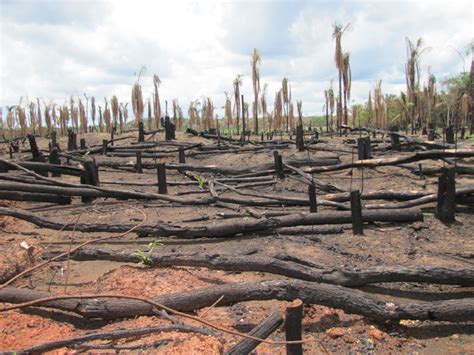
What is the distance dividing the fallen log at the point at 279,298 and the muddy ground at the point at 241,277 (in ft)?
0.44

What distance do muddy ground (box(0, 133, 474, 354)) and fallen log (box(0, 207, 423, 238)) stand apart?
13 cm

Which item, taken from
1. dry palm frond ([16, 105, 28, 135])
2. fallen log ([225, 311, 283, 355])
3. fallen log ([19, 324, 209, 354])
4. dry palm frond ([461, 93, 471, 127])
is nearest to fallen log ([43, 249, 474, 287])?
fallen log ([19, 324, 209, 354])

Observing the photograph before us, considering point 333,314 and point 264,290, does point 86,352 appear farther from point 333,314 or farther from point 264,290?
point 333,314

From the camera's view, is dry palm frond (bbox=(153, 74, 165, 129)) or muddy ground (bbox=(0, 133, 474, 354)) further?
dry palm frond (bbox=(153, 74, 165, 129))

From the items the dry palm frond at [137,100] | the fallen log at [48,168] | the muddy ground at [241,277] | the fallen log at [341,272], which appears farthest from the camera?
the dry palm frond at [137,100]

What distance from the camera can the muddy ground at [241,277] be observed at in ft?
10.9

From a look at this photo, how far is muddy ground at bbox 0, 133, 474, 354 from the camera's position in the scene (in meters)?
3.33

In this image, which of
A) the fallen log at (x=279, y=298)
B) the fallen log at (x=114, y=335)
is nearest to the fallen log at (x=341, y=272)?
the fallen log at (x=279, y=298)

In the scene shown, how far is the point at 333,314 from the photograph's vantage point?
3732 millimetres

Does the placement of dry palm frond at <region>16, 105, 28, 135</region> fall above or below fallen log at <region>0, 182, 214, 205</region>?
above

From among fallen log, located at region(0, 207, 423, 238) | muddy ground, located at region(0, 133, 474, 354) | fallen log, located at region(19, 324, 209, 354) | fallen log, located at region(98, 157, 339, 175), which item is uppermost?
fallen log, located at region(98, 157, 339, 175)

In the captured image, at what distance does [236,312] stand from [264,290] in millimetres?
391

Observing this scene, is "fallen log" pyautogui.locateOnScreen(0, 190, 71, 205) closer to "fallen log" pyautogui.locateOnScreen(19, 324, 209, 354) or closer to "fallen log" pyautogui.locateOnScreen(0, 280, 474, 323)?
"fallen log" pyautogui.locateOnScreen(0, 280, 474, 323)

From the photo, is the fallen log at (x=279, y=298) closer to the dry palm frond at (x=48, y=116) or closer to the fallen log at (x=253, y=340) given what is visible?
the fallen log at (x=253, y=340)
